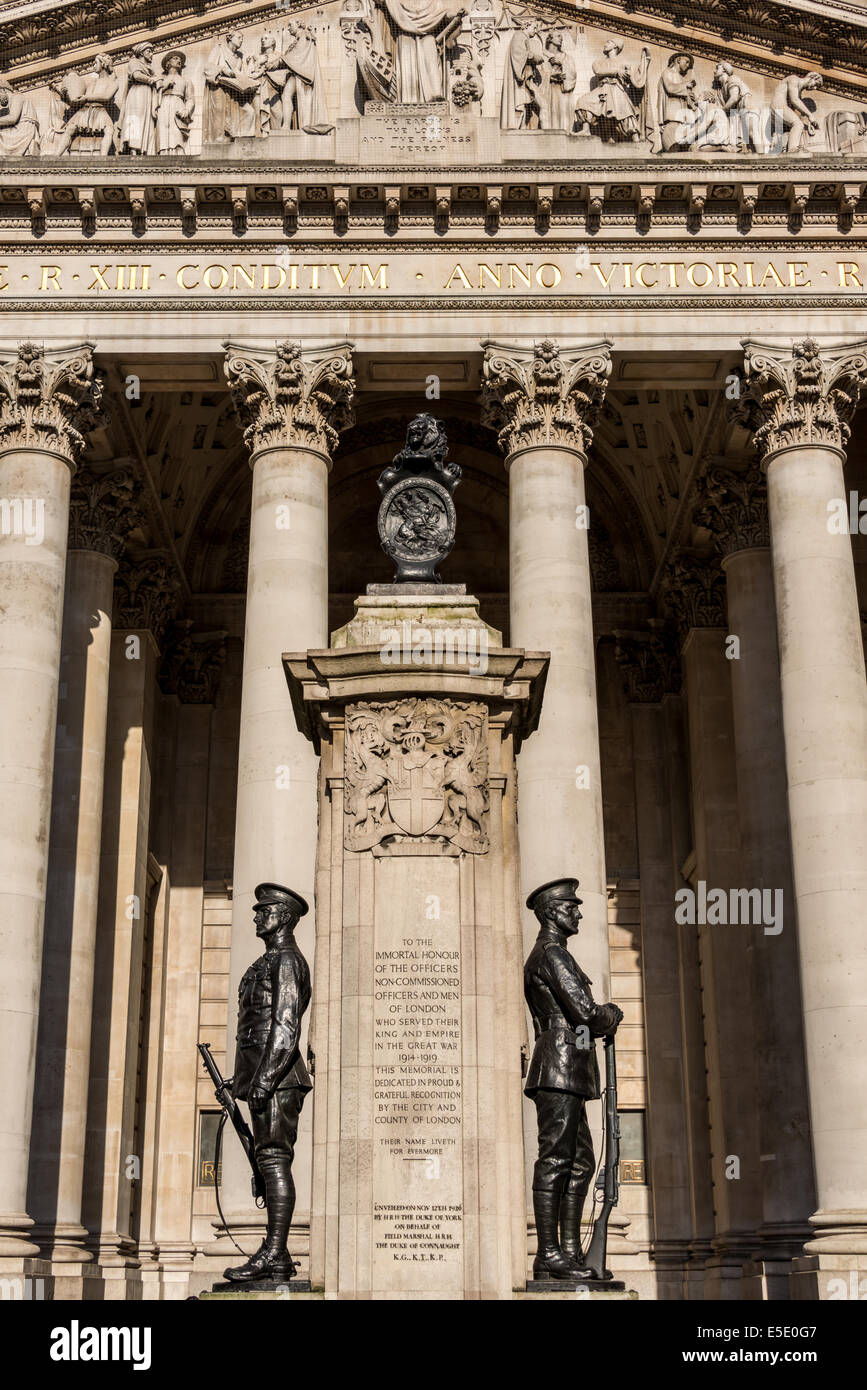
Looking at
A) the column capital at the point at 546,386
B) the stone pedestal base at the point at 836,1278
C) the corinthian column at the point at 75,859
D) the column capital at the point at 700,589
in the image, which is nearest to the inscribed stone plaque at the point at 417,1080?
the stone pedestal base at the point at 836,1278

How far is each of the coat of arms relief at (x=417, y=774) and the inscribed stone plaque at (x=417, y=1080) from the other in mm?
268

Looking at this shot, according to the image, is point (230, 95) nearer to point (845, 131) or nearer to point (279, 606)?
point (279, 606)

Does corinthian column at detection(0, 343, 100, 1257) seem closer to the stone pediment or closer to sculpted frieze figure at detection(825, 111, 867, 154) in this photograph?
the stone pediment

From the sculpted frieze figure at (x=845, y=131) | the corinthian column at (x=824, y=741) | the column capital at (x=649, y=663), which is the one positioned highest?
the sculpted frieze figure at (x=845, y=131)

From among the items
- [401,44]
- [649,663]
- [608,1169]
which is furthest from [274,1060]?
[649,663]

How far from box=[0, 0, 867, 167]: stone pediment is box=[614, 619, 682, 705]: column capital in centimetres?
1287

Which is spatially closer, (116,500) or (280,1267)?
(280,1267)

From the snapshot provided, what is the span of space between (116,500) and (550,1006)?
23549mm

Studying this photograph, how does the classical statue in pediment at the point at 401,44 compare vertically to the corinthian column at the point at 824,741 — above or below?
above

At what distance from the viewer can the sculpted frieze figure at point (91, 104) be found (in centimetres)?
3195

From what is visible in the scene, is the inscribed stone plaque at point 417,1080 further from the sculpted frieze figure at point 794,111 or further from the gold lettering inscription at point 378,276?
the sculpted frieze figure at point 794,111
